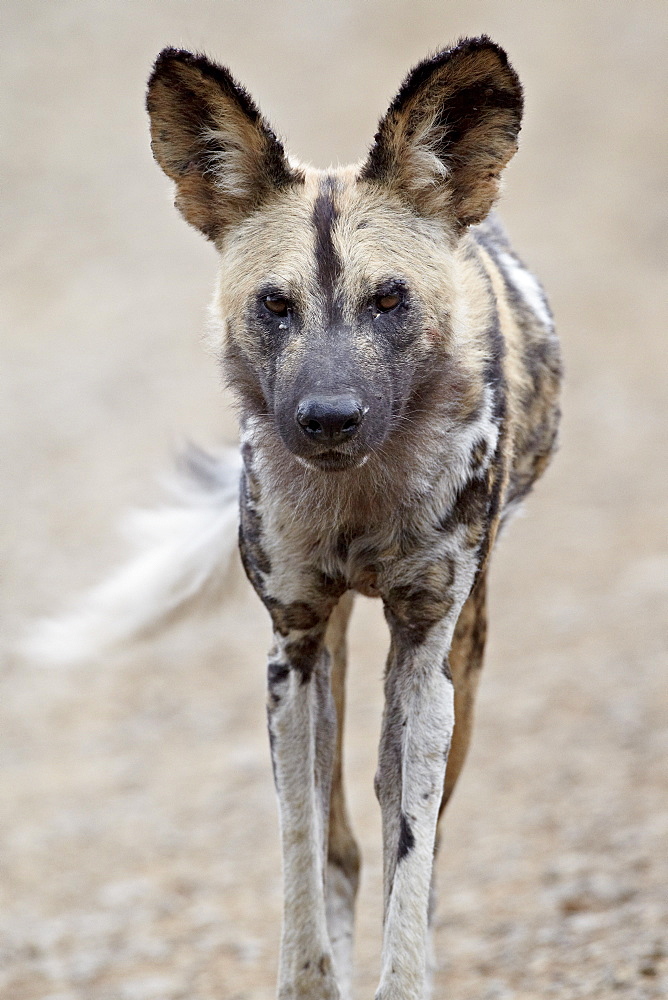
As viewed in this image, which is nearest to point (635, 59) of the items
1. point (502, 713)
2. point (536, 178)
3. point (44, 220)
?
point (536, 178)

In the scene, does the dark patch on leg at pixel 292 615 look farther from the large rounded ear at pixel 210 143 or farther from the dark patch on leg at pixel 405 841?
the large rounded ear at pixel 210 143

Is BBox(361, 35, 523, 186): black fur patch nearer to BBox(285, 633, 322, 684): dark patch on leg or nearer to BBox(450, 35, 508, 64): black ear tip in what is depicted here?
BBox(450, 35, 508, 64): black ear tip

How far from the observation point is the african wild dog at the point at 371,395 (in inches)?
108

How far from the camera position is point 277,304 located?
9.06 ft

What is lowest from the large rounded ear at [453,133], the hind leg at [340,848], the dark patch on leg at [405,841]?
the dark patch on leg at [405,841]

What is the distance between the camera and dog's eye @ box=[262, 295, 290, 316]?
9.03 ft

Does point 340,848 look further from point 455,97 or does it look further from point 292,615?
point 455,97

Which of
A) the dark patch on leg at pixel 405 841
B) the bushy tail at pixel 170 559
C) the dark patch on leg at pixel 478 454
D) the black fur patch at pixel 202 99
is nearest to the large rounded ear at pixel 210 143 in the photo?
the black fur patch at pixel 202 99

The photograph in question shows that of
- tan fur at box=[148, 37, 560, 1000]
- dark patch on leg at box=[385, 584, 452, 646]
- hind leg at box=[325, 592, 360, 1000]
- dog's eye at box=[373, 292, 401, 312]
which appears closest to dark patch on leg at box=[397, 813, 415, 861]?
tan fur at box=[148, 37, 560, 1000]

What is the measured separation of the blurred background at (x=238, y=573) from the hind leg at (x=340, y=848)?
68 cm

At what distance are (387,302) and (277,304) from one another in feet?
0.74

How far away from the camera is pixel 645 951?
389cm

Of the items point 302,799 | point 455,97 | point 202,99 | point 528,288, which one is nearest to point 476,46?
point 455,97

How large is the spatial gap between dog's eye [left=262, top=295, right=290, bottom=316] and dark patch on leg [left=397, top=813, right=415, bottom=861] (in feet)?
3.65
